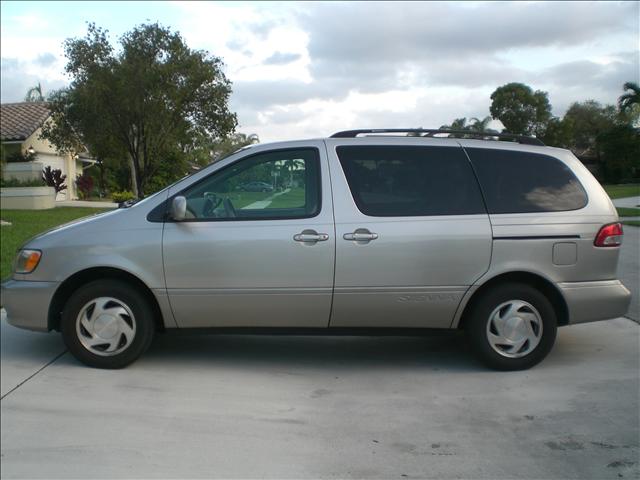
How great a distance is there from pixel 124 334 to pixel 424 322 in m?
2.34

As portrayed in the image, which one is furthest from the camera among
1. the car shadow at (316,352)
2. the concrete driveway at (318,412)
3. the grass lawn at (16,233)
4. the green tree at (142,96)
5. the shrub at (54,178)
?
the shrub at (54,178)

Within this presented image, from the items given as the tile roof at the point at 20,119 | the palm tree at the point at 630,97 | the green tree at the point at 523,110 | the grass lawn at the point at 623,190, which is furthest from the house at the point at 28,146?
the palm tree at the point at 630,97

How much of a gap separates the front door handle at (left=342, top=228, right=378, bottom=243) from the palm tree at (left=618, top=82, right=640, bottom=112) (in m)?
1.85

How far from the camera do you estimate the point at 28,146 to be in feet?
88.1

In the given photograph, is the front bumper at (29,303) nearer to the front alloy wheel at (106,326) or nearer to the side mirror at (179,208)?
the front alloy wheel at (106,326)

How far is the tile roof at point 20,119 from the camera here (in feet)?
85.3

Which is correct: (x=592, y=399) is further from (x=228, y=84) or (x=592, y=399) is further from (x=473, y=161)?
(x=228, y=84)

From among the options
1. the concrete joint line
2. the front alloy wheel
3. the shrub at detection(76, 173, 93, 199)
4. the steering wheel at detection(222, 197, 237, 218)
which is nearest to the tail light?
the steering wheel at detection(222, 197, 237, 218)

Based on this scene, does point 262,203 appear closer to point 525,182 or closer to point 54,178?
point 525,182

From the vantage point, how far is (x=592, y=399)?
4328mm

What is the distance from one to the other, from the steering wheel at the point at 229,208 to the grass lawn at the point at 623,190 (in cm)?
307

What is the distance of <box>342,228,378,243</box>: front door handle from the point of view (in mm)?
4590

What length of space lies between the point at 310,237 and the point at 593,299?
228cm

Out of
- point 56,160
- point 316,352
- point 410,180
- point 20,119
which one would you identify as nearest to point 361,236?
point 410,180
